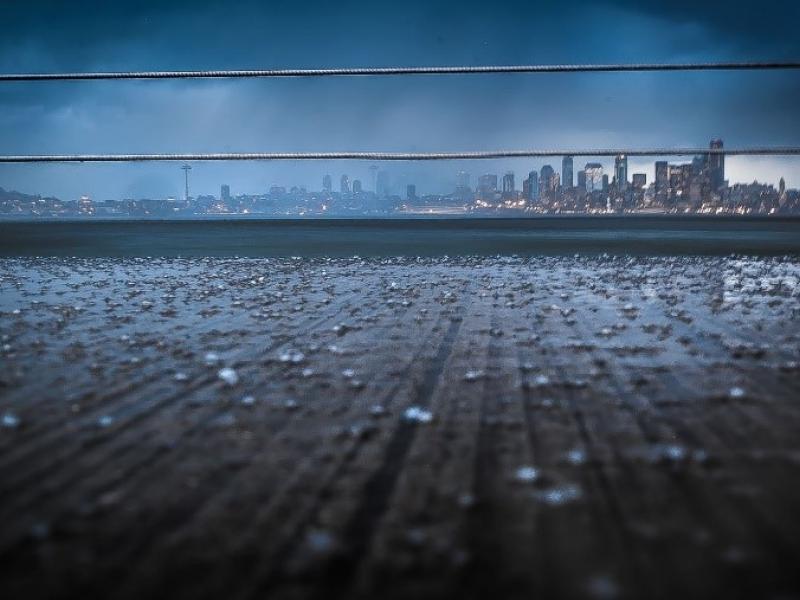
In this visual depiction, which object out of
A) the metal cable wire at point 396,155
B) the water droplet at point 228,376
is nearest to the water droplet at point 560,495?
the water droplet at point 228,376

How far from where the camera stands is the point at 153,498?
0.84 meters

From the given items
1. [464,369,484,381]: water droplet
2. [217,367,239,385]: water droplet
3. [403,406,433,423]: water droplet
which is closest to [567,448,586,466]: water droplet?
[403,406,433,423]: water droplet

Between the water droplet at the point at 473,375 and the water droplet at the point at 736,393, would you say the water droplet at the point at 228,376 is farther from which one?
the water droplet at the point at 736,393

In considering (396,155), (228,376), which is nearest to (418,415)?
(228,376)

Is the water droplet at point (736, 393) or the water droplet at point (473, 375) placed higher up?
the water droplet at point (473, 375)

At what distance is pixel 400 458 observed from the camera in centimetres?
98

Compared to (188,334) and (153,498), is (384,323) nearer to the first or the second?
(188,334)

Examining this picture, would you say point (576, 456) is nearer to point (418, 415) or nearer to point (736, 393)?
point (418, 415)

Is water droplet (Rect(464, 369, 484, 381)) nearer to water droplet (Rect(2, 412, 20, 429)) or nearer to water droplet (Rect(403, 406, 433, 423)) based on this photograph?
water droplet (Rect(403, 406, 433, 423))

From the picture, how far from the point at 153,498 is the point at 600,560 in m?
0.56

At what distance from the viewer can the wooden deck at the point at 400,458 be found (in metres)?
0.67

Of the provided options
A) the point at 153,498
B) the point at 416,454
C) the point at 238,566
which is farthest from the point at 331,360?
the point at 238,566

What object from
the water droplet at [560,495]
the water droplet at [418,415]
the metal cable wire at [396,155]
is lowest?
the water droplet at [560,495]

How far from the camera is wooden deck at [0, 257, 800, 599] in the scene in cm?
67
